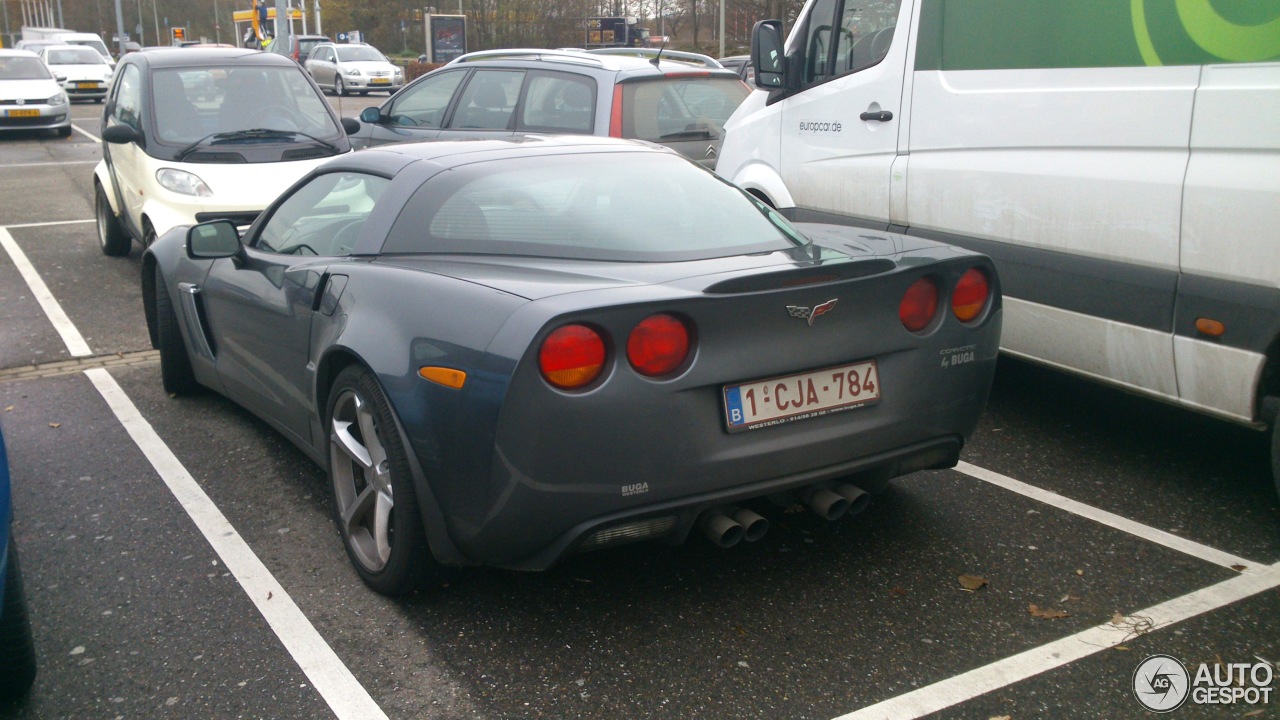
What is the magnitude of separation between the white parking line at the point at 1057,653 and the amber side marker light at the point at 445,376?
131 centimetres

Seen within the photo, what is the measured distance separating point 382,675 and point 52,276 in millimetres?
7123

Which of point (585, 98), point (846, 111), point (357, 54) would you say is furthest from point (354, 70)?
point (846, 111)

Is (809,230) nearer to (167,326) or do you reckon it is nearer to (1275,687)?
(1275,687)

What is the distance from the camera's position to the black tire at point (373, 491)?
10.7 ft

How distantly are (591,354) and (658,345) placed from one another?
0.19m

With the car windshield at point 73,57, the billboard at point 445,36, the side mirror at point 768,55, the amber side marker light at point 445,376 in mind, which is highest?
the billboard at point 445,36

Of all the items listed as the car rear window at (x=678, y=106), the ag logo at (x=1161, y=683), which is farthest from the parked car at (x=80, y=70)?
the ag logo at (x=1161, y=683)

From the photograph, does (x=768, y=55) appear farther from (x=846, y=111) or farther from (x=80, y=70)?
(x=80, y=70)

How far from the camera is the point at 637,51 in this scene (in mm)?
11312

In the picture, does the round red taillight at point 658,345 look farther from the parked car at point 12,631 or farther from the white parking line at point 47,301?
the white parking line at point 47,301

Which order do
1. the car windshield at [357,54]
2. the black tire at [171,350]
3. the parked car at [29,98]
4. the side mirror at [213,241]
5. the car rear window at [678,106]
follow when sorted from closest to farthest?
the side mirror at [213,241] → the black tire at [171,350] → the car rear window at [678,106] → the parked car at [29,98] → the car windshield at [357,54]

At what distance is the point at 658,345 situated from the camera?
9.91 feet

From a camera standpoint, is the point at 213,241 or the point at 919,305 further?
the point at 213,241

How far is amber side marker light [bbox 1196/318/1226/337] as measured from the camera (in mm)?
3990
